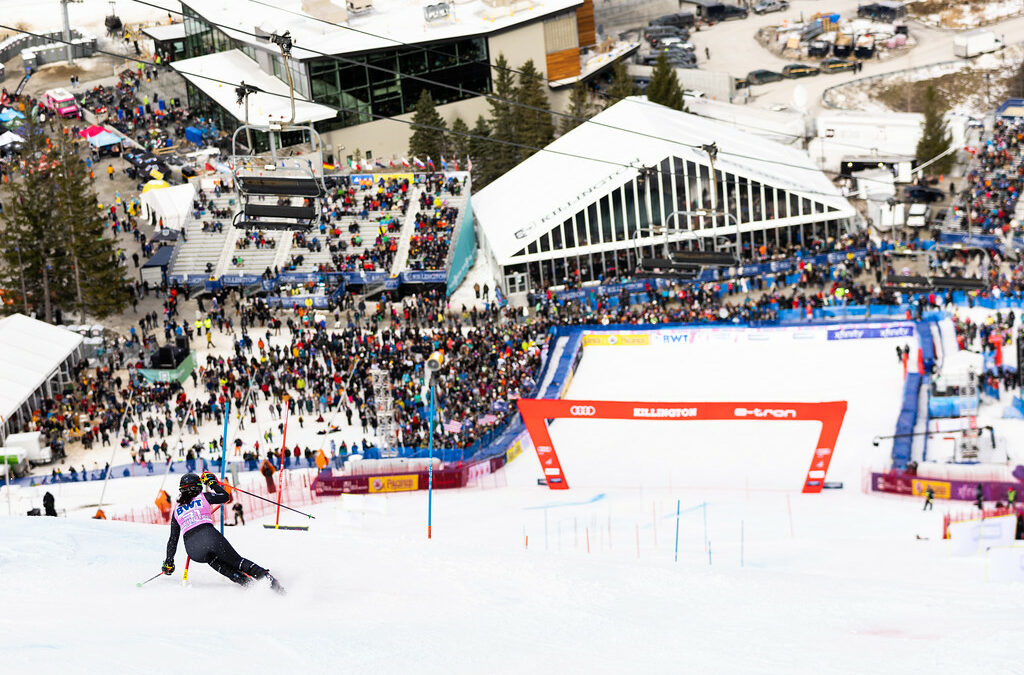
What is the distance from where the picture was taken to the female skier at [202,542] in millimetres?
14062

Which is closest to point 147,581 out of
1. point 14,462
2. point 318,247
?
point 14,462

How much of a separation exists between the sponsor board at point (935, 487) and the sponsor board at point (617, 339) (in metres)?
13.7

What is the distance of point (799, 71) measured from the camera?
79.0m

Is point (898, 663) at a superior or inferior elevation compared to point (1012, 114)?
inferior

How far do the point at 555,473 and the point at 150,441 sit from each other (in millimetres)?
11214

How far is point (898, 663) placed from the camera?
43.5ft

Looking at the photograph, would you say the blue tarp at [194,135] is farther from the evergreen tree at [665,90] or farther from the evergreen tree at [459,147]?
the evergreen tree at [665,90]

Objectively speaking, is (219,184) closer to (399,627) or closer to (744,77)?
(744,77)

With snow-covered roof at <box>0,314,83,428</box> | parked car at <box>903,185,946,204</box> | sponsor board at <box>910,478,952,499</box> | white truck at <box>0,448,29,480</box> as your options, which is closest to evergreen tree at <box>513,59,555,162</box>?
parked car at <box>903,185,946,204</box>

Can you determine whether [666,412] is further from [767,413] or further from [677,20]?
[677,20]

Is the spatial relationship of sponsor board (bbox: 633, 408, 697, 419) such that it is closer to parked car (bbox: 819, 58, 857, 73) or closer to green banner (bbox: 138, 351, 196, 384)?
green banner (bbox: 138, 351, 196, 384)

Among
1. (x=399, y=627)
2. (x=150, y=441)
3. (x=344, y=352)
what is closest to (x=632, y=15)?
(x=344, y=352)

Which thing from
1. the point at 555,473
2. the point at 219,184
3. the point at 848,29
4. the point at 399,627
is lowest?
the point at 555,473

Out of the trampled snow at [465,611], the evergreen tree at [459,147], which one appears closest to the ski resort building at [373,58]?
the evergreen tree at [459,147]
